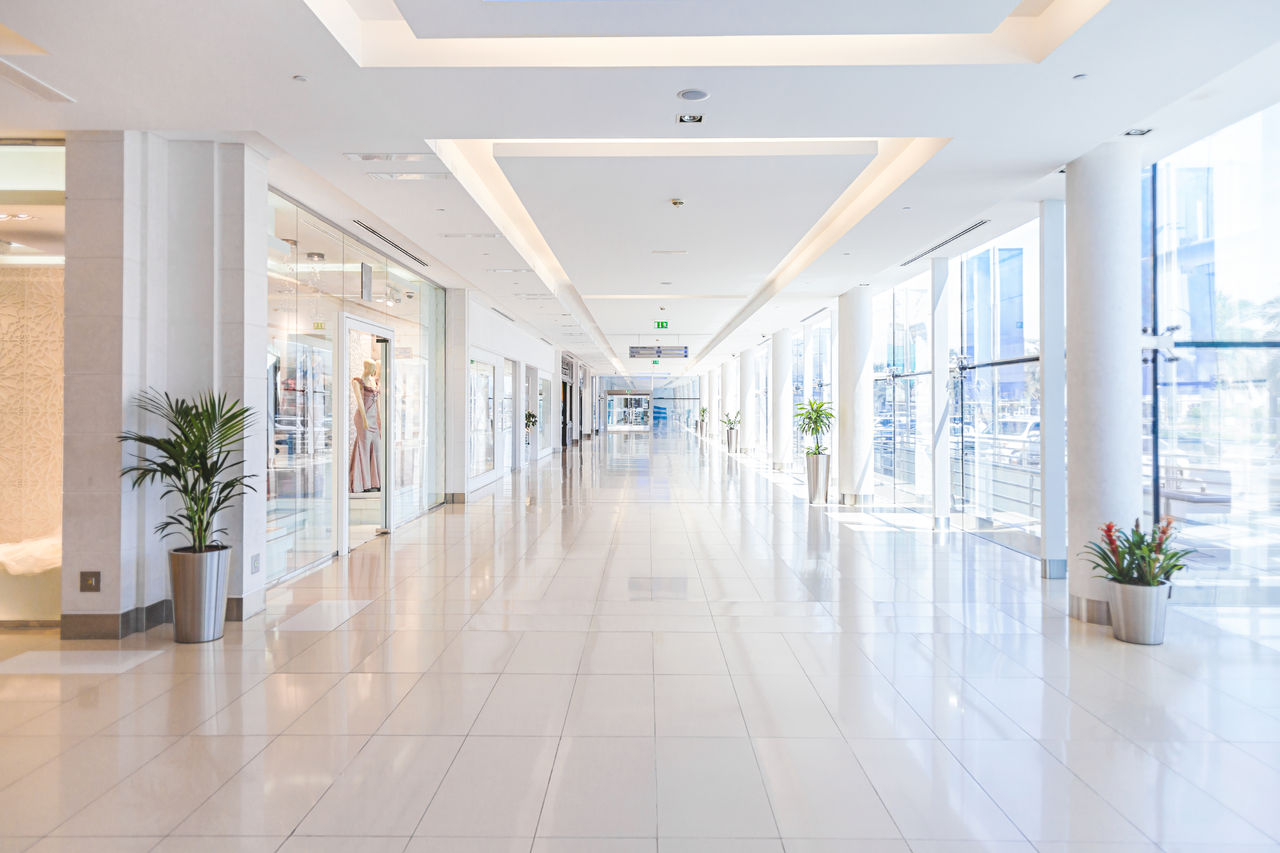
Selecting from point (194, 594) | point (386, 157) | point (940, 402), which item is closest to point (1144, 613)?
point (940, 402)

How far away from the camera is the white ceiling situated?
12.4ft

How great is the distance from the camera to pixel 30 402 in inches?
220

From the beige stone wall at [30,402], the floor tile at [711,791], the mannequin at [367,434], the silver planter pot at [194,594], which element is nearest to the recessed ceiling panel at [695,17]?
the floor tile at [711,791]

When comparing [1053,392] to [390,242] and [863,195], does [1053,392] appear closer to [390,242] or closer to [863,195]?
[863,195]

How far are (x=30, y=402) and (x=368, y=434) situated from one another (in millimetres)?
3846

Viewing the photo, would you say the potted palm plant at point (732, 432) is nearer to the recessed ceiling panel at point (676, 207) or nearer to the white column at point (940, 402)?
the white column at point (940, 402)

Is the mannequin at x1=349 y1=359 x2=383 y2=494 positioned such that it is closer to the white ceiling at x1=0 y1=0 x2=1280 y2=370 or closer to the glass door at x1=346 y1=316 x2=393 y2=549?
the glass door at x1=346 y1=316 x2=393 y2=549

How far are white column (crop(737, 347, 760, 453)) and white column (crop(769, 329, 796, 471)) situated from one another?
4.19 m

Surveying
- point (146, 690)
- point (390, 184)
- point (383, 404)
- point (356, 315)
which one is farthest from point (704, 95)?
point (383, 404)

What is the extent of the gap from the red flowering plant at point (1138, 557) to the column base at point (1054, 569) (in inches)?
65.1

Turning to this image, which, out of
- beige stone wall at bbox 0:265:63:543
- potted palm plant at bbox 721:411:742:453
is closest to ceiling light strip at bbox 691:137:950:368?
beige stone wall at bbox 0:265:63:543

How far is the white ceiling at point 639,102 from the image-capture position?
12.4 feet

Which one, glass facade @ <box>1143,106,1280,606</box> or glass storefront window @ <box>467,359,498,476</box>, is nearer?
glass facade @ <box>1143,106,1280,606</box>

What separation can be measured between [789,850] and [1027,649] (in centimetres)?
311
